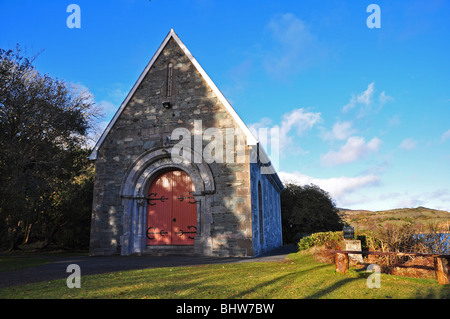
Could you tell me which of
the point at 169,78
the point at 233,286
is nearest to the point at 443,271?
the point at 233,286

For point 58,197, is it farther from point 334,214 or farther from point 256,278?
point 334,214

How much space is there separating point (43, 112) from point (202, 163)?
6.62m

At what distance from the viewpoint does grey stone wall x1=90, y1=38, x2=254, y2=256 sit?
1056cm

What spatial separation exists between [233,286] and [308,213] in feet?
59.1

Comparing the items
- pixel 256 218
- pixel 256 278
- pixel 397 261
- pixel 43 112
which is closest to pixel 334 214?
pixel 256 218

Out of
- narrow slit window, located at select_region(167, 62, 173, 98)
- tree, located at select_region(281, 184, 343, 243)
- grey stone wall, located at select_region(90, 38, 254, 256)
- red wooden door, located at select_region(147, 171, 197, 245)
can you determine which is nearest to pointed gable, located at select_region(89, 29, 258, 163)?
grey stone wall, located at select_region(90, 38, 254, 256)

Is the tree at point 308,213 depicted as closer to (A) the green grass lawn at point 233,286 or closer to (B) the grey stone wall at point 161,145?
(B) the grey stone wall at point 161,145

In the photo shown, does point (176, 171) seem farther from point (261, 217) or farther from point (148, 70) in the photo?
point (148, 70)

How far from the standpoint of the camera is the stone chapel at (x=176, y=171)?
10719mm

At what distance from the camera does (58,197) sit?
1535cm

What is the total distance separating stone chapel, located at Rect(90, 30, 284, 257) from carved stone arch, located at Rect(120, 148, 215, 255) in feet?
0.13

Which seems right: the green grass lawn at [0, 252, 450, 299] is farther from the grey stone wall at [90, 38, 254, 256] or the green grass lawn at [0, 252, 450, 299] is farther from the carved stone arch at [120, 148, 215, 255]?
the carved stone arch at [120, 148, 215, 255]

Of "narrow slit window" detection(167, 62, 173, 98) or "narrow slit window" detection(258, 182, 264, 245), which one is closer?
"narrow slit window" detection(167, 62, 173, 98)

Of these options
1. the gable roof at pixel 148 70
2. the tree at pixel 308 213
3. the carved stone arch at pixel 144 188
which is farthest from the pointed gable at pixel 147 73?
the tree at pixel 308 213
